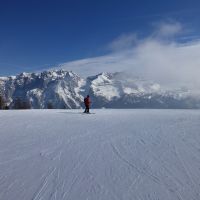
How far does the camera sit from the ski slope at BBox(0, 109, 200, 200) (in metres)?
6.54

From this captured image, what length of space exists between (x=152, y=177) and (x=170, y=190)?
856 millimetres

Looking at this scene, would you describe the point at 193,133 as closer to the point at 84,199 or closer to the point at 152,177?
the point at 152,177

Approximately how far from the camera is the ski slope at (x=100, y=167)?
6539 millimetres

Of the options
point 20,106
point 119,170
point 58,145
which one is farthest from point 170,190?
point 20,106

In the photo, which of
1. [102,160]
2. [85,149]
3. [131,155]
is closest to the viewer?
[102,160]

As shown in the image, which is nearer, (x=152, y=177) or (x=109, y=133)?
(x=152, y=177)

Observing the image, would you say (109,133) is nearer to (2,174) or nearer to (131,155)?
(131,155)

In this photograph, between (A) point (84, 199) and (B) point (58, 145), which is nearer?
(A) point (84, 199)

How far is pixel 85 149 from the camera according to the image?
415 inches

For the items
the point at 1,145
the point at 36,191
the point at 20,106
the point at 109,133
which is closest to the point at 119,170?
the point at 36,191

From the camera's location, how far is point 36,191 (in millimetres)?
6648

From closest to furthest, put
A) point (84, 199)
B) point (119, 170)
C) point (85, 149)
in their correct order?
point (84, 199), point (119, 170), point (85, 149)

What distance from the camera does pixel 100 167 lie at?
8.29 meters

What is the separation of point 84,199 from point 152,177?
198 cm
